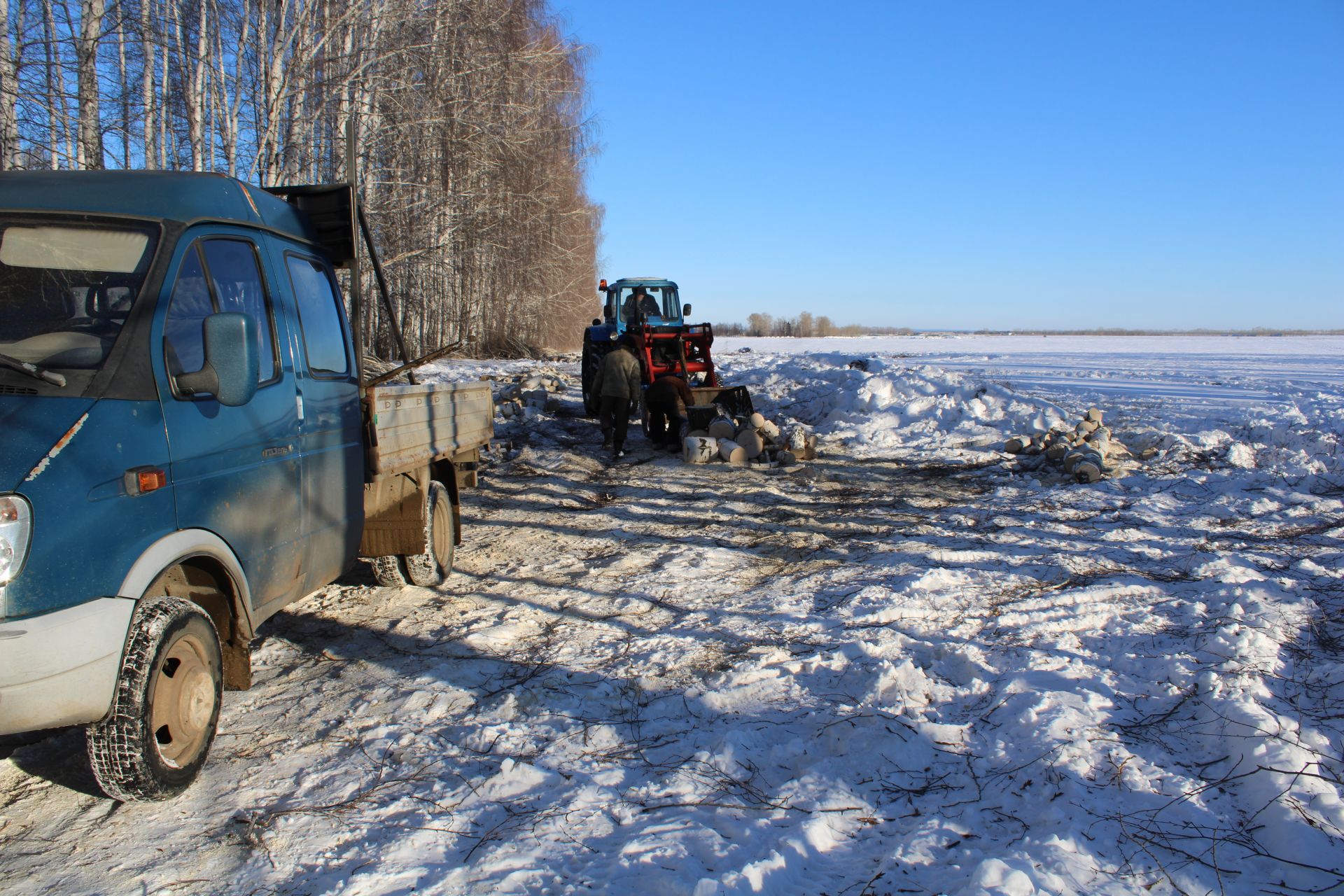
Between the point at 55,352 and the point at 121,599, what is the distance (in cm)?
93

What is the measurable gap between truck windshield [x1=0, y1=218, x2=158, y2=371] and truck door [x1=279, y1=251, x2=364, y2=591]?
0.92m

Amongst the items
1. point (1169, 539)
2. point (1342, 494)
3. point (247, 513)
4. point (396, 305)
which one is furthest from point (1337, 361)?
point (247, 513)

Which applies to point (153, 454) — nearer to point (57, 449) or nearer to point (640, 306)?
point (57, 449)

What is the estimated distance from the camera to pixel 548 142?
26.9 m

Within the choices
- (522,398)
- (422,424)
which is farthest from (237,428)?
(522,398)

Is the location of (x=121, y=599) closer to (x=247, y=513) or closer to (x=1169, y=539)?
(x=247, y=513)

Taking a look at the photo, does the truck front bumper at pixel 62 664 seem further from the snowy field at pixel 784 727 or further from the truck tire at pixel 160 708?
the snowy field at pixel 784 727

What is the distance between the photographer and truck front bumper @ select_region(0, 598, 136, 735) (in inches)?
92.7

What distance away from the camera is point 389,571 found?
543 centimetres

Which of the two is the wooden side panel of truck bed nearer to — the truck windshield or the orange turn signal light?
the truck windshield

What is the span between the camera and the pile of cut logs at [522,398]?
14.0 m

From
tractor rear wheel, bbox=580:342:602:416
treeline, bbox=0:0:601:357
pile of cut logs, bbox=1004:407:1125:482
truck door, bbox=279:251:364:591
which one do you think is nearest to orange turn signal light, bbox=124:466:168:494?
truck door, bbox=279:251:364:591

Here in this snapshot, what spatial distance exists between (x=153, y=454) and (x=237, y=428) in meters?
0.51

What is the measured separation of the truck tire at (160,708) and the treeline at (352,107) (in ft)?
16.8
